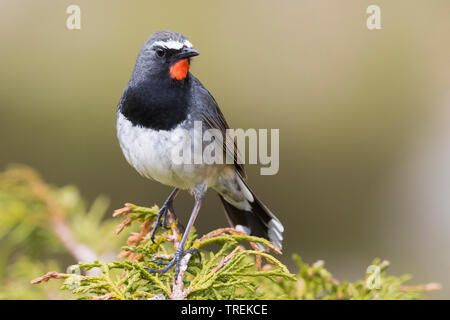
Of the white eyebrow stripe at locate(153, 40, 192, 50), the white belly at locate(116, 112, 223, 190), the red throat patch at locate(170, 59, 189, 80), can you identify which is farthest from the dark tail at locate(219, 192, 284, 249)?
the white eyebrow stripe at locate(153, 40, 192, 50)

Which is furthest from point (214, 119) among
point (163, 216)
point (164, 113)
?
point (163, 216)

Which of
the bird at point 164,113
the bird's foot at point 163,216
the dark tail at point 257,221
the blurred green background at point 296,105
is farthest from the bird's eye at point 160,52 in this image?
the blurred green background at point 296,105

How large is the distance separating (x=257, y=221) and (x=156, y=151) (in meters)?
1.02

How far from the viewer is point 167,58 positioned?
324 centimetres

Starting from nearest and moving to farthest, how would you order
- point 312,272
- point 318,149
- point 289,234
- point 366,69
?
point 312,272 → point 289,234 → point 318,149 → point 366,69

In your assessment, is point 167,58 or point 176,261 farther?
point 167,58

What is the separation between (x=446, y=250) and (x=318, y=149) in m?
2.02

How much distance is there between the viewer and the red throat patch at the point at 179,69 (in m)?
3.24

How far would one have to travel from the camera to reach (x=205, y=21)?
7.55 metres

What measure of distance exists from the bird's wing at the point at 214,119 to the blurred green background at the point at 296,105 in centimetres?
280

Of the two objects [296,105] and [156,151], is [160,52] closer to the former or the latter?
[156,151]

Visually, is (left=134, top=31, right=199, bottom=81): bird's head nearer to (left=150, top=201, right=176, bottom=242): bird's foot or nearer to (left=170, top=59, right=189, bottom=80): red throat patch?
(left=170, top=59, right=189, bottom=80): red throat patch

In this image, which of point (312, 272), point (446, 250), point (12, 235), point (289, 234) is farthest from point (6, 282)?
point (446, 250)

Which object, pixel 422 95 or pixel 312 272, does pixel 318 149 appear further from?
pixel 312 272
